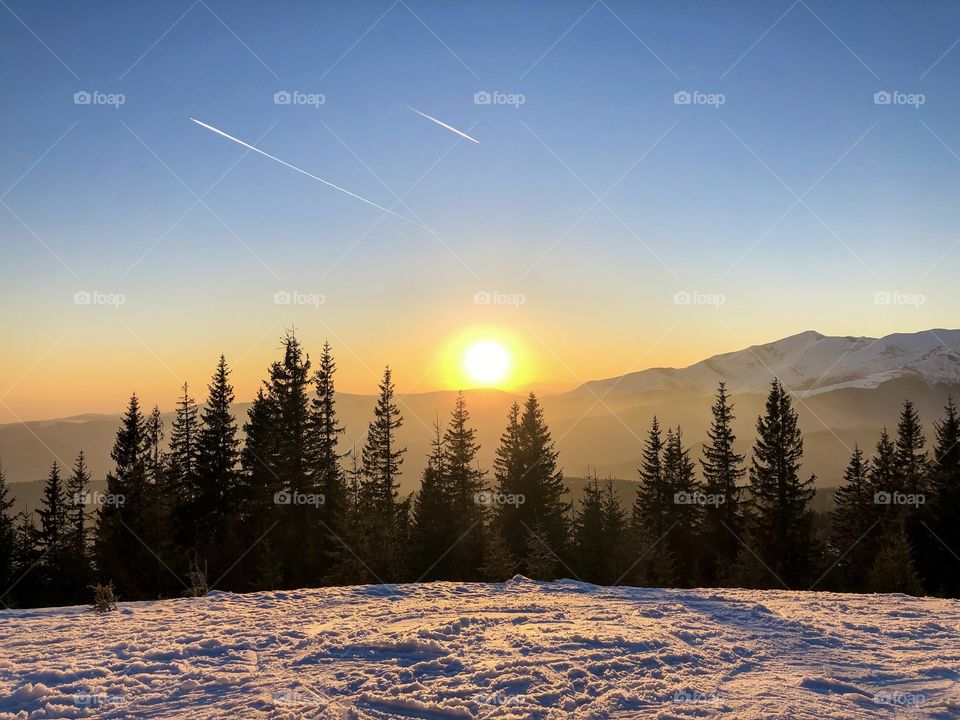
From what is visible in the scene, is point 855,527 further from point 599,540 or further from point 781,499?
point 599,540

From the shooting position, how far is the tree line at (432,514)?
32.1 metres

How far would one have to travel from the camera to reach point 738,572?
36812 mm

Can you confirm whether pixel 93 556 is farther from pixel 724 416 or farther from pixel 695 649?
pixel 724 416

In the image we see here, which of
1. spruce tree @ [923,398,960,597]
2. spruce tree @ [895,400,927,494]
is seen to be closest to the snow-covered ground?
spruce tree @ [923,398,960,597]

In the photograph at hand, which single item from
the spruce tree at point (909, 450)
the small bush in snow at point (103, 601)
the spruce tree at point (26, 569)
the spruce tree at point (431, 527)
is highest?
the spruce tree at point (909, 450)

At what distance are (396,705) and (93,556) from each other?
37.2 metres

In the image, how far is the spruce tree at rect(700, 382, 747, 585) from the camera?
4531cm

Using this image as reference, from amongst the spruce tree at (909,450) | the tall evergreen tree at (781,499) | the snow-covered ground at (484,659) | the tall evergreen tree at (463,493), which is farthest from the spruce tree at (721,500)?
the snow-covered ground at (484,659)

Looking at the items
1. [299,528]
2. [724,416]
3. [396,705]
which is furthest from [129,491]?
[724,416]
